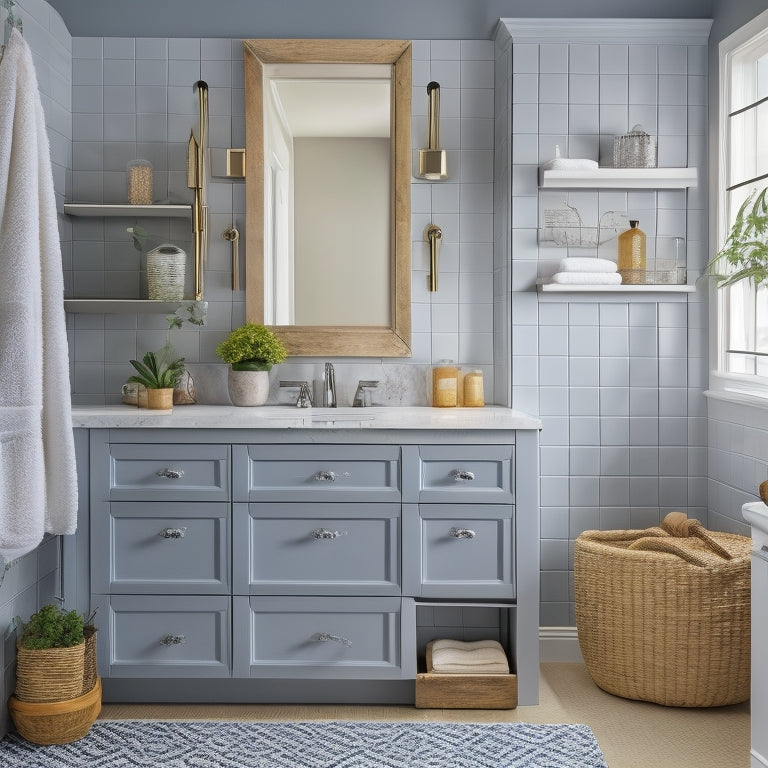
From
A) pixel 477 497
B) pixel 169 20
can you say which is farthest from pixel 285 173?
pixel 477 497

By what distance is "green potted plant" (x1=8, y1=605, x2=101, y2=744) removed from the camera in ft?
7.73

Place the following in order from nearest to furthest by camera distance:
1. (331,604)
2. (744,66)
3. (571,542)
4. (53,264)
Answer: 1. (53,264)
2. (331,604)
3. (744,66)
4. (571,542)

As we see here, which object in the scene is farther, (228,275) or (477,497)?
(228,275)

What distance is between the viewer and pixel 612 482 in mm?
3094

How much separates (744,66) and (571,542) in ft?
5.90

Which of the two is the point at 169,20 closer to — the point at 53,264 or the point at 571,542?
the point at 53,264

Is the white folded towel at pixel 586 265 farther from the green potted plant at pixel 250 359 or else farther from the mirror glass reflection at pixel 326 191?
the green potted plant at pixel 250 359

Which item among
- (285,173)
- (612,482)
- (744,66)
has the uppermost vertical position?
(744,66)

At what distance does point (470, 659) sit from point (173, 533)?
1.04 meters

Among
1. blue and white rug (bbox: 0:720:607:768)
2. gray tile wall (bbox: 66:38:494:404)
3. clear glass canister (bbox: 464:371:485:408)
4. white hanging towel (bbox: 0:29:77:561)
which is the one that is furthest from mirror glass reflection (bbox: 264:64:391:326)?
blue and white rug (bbox: 0:720:607:768)

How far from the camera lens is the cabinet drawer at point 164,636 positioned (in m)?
2.63

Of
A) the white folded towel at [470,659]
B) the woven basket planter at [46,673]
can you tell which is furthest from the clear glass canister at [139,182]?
the white folded towel at [470,659]

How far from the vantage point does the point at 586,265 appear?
294cm

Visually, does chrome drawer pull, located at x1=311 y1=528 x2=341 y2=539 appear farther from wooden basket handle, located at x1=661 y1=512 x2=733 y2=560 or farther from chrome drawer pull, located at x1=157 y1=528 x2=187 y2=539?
wooden basket handle, located at x1=661 y1=512 x2=733 y2=560
